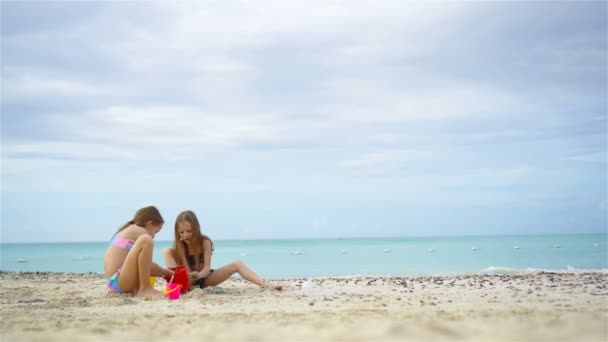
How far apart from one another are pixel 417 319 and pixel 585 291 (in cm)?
510

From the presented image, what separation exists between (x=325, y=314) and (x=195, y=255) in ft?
12.8

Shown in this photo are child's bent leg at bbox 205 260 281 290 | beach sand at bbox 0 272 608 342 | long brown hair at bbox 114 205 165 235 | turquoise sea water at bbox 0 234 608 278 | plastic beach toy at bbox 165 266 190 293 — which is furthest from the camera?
turquoise sea water at bbox 0 234 608 278

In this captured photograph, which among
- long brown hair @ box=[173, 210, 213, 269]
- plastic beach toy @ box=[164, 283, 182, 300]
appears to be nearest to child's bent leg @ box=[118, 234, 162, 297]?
plastic beach toy @ box=[164, 283, 182, 300]

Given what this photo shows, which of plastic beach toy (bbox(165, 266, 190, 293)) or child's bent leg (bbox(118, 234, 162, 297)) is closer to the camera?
child's bent leg (bbox(118, 234, 162, 297))

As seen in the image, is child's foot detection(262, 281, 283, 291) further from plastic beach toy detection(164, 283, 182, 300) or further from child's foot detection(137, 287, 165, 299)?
child's foot detection(137, 287, 165, 299)

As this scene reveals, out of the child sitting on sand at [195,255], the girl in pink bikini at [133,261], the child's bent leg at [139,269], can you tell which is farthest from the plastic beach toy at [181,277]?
the child's bent leg at [139,269]

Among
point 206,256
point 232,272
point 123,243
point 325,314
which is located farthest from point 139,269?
point 325,314

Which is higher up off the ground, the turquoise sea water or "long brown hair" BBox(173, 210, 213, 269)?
"long brown hair" BBox(173, 210, 213, 269)

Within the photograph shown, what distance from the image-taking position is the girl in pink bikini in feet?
28.2

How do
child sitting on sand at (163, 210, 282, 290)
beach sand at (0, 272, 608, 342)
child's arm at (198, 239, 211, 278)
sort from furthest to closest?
child's arm at (198, 239, 211, 278), child sitting on sand at (163, 210, 282, 290), beach sand at (0, 272, 608, 342)

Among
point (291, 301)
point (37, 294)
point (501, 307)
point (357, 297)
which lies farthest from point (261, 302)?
point (37, 294)

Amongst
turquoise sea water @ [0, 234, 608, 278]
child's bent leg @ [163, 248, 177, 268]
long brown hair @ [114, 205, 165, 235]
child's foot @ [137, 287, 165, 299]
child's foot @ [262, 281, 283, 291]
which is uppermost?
long brown hair @ [114, 205, 165, 235]

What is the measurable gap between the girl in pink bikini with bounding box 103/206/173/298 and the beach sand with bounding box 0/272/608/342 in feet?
0.90

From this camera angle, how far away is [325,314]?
668 cm
